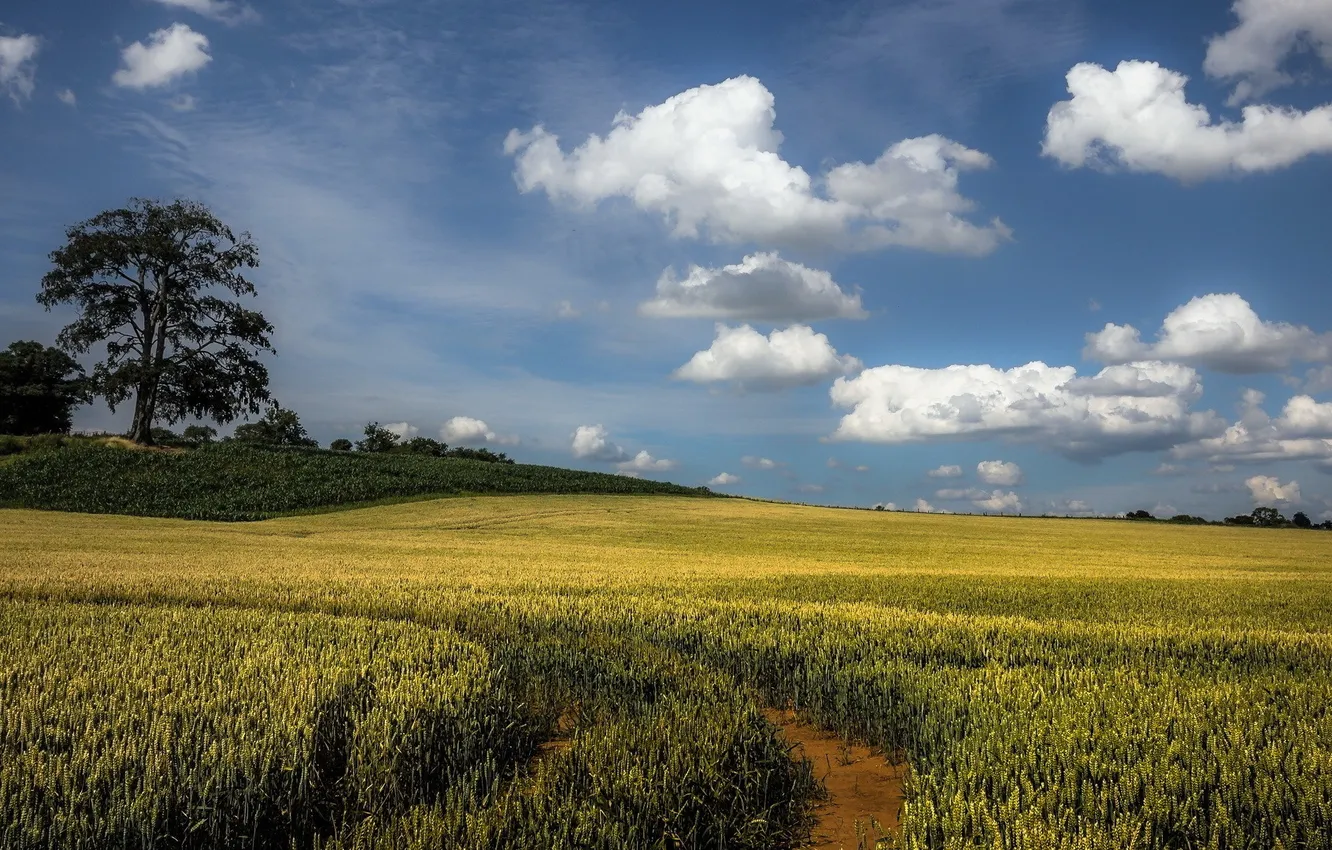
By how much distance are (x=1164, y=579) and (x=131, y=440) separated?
60.6m

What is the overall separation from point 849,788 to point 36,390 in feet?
311

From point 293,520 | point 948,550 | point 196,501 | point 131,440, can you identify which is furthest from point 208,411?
point 948,550

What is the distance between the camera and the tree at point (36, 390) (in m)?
77.6

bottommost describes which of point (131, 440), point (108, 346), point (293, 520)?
point (293, 520)

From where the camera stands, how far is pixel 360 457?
65375 mm

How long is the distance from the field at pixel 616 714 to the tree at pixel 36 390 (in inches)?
3172

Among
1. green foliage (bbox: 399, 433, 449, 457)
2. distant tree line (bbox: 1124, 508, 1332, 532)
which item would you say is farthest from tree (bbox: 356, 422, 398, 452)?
distant tree line (bbox: 1124, 508, 1332, 532)

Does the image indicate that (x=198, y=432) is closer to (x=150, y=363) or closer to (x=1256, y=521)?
(x=150, y=363)

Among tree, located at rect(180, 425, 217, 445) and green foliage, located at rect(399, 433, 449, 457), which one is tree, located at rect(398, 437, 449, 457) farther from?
tree, located at rect(180, 425, 217, 445)

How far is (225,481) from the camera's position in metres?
51.0

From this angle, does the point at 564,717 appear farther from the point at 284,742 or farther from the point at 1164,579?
the point at 1164,579

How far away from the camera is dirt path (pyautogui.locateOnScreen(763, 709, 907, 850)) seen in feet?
17.7

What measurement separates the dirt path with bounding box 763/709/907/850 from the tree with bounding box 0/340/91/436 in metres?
88.7

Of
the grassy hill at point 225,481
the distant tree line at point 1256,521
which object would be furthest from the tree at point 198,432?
the distant tree line at point 1256,521
